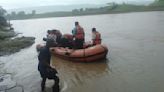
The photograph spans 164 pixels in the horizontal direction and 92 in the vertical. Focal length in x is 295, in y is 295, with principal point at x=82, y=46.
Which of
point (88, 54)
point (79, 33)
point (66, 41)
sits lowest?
point (88, 54)

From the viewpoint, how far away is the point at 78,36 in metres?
15.3

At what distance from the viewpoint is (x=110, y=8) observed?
A: 250 ft

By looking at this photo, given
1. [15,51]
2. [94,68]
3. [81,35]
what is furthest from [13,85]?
[15,51]

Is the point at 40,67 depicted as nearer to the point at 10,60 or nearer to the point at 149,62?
the point at 149,62

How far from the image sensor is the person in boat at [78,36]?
598 inches

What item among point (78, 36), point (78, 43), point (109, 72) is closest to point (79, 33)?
point (78, 36)

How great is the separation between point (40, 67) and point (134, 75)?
4158mm

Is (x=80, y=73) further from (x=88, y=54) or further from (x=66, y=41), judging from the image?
(x=66, y=41)

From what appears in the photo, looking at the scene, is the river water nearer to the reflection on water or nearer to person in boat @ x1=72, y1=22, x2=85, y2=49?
the reflection on water

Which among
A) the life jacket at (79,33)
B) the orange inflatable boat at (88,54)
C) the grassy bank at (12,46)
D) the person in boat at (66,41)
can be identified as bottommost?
the grassy bank at (12,46)

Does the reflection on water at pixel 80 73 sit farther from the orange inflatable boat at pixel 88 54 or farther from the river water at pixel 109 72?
the orange inflatable boat at pixel 88 54

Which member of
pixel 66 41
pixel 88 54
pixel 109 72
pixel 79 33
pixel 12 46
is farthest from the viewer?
pixel 12 46

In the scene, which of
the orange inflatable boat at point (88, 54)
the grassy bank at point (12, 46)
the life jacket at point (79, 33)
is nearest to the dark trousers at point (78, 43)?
the life jacket at point (79, 33)

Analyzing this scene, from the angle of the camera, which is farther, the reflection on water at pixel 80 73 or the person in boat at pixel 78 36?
the person in boat at pixel 78 36
